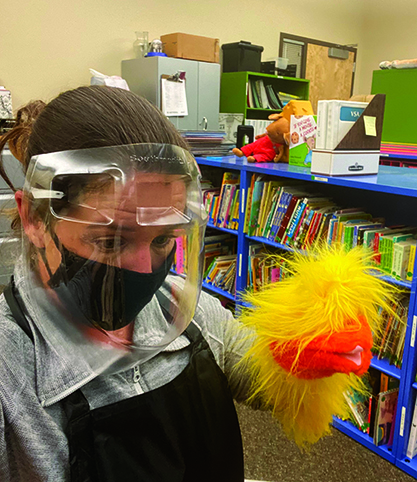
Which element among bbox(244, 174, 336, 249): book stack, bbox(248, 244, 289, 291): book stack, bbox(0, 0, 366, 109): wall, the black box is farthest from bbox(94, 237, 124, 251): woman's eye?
the black box

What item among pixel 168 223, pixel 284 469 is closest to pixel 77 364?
pixel 168 223

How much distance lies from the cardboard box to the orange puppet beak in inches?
154

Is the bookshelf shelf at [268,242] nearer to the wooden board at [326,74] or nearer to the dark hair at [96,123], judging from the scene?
the dark hair at [96,123]

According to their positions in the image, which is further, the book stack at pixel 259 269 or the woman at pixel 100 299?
the book stack at pixel 259 269

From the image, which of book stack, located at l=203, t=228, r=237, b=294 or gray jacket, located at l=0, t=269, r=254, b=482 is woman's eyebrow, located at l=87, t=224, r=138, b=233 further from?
book stack, located at l=203, t=228, r=237, b=294

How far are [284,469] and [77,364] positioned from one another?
1672mm

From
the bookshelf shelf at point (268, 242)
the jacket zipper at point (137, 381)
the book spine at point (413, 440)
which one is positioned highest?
the jacket zipper at point (137, 381)

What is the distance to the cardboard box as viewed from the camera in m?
4.21

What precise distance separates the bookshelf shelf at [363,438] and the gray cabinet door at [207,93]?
2.98 m

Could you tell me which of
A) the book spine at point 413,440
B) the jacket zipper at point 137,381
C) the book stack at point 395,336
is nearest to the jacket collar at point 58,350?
the jacket zipper at point 137,381

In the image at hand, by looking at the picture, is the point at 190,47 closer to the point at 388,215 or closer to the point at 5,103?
the point at 5,103

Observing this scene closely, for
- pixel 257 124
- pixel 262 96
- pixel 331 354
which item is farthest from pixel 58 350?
pixel 262 96

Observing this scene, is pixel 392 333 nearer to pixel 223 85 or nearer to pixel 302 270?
pixel 302 270

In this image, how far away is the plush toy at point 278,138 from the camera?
108 inches
